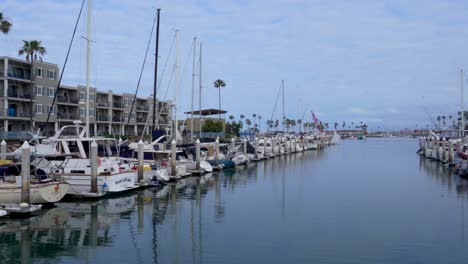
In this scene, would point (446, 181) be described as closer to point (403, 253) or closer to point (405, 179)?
point (405, 179)

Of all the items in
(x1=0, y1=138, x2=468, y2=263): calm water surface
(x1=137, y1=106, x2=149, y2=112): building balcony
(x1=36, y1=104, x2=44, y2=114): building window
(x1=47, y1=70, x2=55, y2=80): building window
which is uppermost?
(x1=47, y1=70, x2=55, y2=80): building window

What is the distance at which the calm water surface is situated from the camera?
1777cm

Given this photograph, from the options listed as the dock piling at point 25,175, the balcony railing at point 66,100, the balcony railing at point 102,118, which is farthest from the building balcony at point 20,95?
the dock piling at point 25,175

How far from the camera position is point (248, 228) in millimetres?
22516

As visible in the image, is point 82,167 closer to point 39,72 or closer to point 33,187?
point 33,187

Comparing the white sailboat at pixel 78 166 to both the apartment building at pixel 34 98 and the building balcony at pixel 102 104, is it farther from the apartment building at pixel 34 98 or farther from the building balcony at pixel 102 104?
the building balcony at pixel 102 104

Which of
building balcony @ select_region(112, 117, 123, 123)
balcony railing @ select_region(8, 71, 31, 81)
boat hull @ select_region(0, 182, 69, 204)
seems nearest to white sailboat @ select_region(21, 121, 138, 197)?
boat hull @ select_region(0, 182, 69, 204)

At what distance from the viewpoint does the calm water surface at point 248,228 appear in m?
17.8

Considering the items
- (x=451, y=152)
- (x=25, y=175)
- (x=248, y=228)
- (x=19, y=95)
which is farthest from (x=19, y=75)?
(x=451, y=152)

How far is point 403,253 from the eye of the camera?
712 inches

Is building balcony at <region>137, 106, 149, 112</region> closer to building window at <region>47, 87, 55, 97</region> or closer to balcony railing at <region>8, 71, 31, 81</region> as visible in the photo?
building window at <region>47, 87, 55, 97</region>

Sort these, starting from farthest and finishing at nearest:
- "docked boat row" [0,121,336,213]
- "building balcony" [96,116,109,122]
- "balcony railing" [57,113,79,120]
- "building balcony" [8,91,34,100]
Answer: "building balcony" [96,116,109,122]
"balcony railing" [57,113,79,120]
"building balcony" [8,91,34,100]
"docked boat row" [0,121,336,213]

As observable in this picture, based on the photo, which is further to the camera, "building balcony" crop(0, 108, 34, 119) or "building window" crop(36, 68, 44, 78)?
"building window" crop(36, 68, 44, 78)

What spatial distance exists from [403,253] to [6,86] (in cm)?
5903
